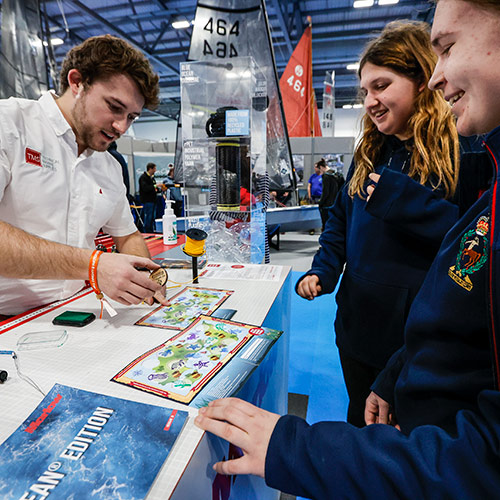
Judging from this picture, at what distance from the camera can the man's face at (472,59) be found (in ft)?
1.48

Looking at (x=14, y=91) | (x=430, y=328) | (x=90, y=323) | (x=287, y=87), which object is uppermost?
(x=287, y=87)

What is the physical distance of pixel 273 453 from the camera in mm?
435

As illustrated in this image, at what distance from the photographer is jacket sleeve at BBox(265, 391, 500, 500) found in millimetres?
356

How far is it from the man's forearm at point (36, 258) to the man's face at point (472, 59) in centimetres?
87

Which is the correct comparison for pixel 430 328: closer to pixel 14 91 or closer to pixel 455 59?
pixel 455 59

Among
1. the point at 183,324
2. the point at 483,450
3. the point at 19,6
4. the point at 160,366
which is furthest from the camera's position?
the point at 19,6

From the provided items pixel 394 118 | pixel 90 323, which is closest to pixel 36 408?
pixel 90 323

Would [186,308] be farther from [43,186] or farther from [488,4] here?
[488,4]

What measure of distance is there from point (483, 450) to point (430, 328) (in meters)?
0.19

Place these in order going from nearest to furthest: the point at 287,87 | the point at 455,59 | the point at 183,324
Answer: the point at 455,59
the point at 183,324
the point at 287,87

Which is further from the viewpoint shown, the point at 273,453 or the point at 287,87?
the point at 287,87

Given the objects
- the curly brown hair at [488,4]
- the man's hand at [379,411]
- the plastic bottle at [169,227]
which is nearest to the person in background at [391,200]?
the man's hand at [379,411]

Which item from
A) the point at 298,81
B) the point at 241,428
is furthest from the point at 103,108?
the point at 298,81

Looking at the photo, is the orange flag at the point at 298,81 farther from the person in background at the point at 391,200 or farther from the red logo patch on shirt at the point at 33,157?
the red logo patch on shirt at the point at 33,157
